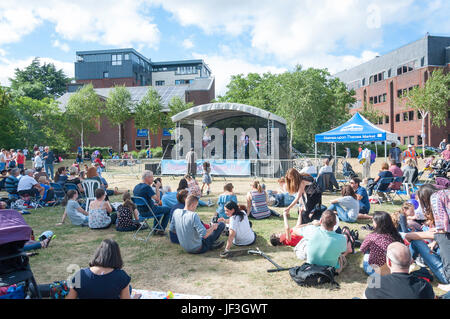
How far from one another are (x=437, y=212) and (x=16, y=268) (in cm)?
523

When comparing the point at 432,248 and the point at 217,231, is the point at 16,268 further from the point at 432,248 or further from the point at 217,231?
the point at 432,248

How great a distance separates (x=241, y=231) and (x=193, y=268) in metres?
1.23

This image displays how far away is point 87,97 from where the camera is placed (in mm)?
40219

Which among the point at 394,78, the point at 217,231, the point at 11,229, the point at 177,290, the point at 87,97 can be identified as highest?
the point at 394,78

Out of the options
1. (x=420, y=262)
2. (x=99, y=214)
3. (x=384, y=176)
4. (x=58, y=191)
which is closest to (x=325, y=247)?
(x=420, y=262)

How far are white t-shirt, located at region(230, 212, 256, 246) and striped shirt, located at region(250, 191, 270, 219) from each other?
200cm

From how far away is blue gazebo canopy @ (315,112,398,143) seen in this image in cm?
1369

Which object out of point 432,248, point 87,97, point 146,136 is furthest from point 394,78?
point 432,248

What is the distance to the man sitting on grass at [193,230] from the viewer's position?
5.34m

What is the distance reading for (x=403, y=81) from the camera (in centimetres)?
4525

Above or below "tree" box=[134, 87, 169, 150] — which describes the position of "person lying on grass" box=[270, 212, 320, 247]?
below

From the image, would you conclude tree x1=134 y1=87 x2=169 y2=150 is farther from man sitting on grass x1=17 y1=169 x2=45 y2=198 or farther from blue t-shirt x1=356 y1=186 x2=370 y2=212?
blue t-shirt x1=356 y1=186 x2=370 y2=212

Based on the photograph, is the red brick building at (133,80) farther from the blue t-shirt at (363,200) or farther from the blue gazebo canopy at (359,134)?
→ the blue t-shirt at (363,200)

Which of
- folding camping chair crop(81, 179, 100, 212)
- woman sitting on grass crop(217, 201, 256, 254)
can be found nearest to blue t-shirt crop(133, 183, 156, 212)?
woman sitting on grass crop(217, 201, 256, 254)
